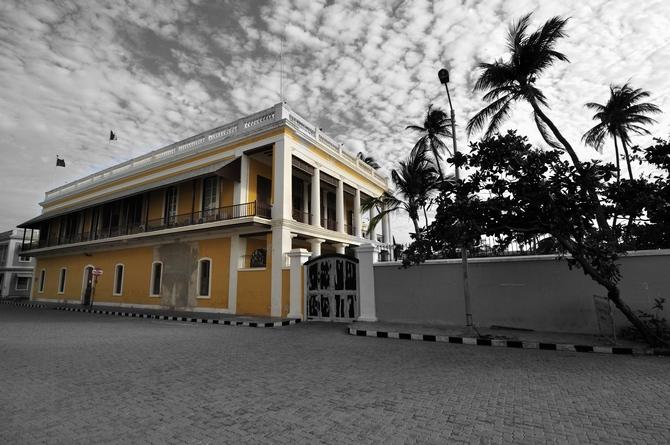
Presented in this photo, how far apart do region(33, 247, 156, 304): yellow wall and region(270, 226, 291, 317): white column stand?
26.4 ft

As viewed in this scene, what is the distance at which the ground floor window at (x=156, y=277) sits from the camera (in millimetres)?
18125

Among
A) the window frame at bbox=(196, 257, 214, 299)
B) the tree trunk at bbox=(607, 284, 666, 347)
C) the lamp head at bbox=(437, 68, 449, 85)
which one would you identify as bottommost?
the tree trunk at bbox=(607, 284, 666, 347)

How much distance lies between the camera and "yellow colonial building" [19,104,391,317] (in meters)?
14.9

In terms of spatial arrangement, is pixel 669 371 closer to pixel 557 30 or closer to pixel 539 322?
pixel 539 322

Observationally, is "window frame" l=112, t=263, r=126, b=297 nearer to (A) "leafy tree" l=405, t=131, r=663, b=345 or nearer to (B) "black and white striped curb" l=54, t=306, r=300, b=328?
(B) "black and white striped curb" l=54, t=306, r=300, b=328

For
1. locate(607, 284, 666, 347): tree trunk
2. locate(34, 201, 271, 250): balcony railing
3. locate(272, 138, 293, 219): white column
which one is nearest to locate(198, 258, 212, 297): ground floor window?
locate(34, 201, 271, 250): balcony railing

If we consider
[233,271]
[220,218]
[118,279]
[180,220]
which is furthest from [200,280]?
[118,279]

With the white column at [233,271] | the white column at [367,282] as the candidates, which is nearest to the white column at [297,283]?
the white column at [367,282]

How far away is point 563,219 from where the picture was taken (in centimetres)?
729

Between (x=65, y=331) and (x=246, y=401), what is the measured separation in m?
9.18

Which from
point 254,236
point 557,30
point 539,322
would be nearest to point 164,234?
→ point 254,236

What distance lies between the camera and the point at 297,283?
13.1 m

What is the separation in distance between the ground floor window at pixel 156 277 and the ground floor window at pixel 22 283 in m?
34.9

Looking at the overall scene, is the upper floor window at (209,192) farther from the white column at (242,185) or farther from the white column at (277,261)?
the white column at (277,261)
